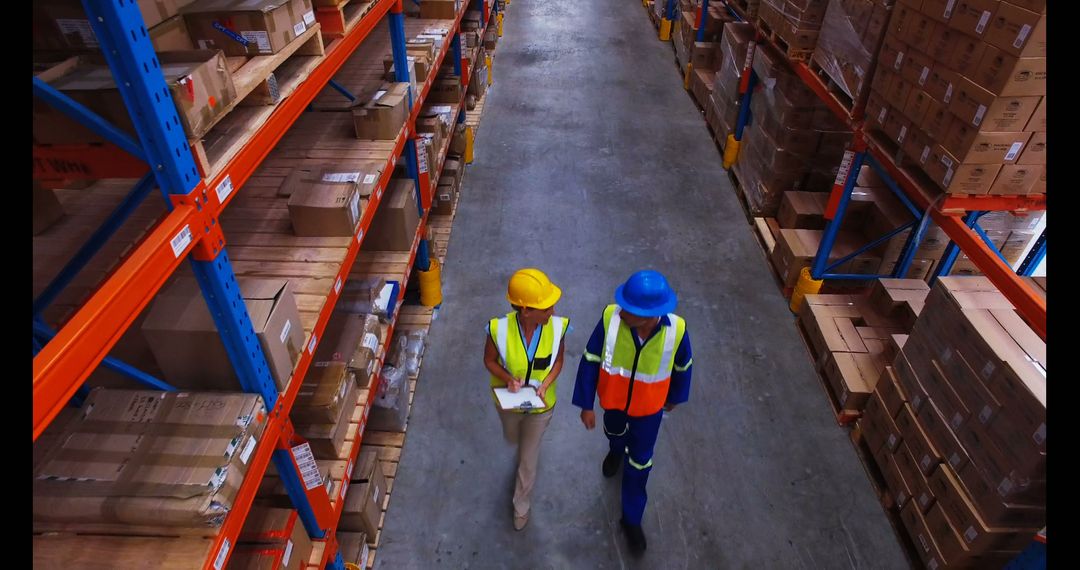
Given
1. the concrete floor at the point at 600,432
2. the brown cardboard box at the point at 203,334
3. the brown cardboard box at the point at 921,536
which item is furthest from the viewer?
the concrete floor at the point at 600,432

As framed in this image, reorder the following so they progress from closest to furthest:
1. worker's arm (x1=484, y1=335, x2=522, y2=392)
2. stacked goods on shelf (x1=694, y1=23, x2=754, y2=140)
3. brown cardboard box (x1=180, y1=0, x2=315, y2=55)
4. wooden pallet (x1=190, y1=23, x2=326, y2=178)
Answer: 1. wooden pallet (x1=190, y1=23, x2=326, y2=178)
2. brown cardboard box (x1=180, y1=0, x2=315, y2=55)
3. worker's arm (x1=484, y1=335, x2=522, y2=392)
4. stacked goods on shelf (x1=694, y1=23, x2=754, y2=140)

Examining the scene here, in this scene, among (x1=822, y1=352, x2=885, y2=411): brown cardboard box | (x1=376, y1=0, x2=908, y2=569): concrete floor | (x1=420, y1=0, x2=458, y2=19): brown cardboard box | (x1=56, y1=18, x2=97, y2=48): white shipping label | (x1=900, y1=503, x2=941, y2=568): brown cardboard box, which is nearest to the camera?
(x1=56, y1=18, x2=97, y2=48): white shipping label

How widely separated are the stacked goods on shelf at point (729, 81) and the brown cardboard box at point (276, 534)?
7163mm

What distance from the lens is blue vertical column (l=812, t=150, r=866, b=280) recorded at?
4.70 m

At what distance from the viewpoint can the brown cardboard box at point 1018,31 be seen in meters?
2.89

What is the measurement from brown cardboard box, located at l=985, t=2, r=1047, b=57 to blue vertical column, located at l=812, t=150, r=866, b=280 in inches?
60.1

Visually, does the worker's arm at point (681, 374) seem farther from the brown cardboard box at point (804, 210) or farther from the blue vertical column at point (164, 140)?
the brown cardboard box at point (804, 210)

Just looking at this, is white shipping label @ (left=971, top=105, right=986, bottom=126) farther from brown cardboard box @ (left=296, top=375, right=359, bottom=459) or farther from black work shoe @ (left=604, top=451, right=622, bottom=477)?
brown cardboard box @ (left=296, top=375, right=359, bottom=459)

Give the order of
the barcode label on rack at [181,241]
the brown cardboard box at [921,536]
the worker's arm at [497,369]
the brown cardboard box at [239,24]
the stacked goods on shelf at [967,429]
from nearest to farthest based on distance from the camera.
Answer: the barcode label on rack at [181,241], the brown cardboard box at [239,24], the stacked goods on shelf at [967,429], the worker's arm at [497,369], the brown cardboard box at [921,536]

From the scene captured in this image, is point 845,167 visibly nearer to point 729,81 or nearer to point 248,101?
point 729,81

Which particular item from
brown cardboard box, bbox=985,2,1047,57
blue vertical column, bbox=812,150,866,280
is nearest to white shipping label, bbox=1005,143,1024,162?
brown cardboard box, bbox=985,2,1047,57

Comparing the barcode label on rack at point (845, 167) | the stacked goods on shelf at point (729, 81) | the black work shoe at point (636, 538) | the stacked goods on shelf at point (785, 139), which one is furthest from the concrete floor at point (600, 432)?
the barcode label on rack at point (845, 167)

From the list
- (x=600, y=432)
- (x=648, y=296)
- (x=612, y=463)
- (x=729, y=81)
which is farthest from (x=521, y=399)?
(x=729, y=81)
